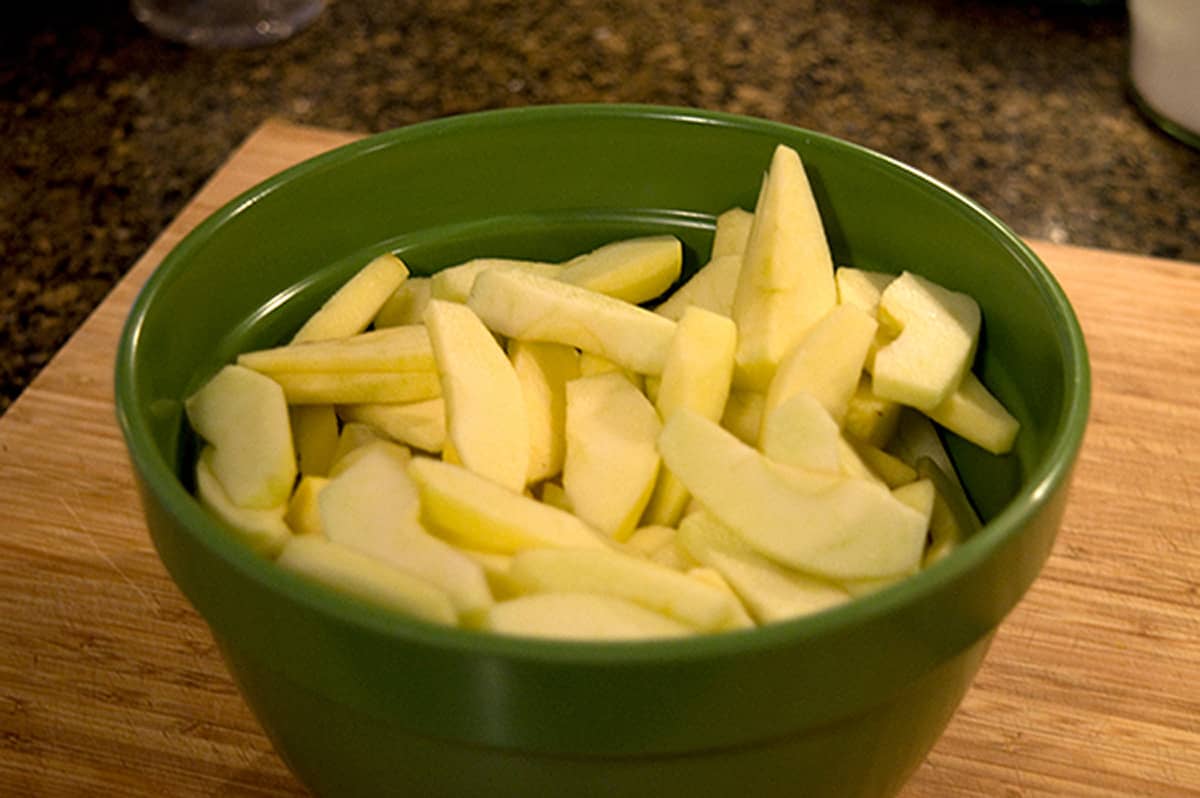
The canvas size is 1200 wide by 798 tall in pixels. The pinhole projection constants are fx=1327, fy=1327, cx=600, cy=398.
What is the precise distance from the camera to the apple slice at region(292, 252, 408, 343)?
74 centimetres

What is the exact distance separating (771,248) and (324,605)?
318mm

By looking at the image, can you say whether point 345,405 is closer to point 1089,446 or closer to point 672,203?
point 672,203

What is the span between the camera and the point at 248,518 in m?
0.59

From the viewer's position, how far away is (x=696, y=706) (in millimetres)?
488

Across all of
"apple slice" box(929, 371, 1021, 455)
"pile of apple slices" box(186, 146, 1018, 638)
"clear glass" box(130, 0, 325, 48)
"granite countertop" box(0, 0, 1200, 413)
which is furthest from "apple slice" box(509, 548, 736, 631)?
"clear glass" box(130, 0, 325, 48)

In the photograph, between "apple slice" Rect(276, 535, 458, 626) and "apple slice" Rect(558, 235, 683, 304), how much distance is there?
0.27 m

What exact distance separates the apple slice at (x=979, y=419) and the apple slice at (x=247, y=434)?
0.33 metres

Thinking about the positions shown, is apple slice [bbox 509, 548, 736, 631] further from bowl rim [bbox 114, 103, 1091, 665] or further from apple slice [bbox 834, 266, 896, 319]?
apple slice [bbox 834, 266, 896, 319]

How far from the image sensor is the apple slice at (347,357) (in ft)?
2.25

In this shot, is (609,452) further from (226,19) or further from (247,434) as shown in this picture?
(226,19)

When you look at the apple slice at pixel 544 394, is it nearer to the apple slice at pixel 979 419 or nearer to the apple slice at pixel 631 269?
the apple slice at pixel 631 269

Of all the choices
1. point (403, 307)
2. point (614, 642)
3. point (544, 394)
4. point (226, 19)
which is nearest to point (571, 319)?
point (544, 394)

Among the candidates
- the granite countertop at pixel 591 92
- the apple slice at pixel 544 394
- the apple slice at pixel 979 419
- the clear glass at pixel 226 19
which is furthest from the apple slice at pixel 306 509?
the clear glass at pixel 226 19

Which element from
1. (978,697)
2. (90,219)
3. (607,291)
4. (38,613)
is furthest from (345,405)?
(90,219)
